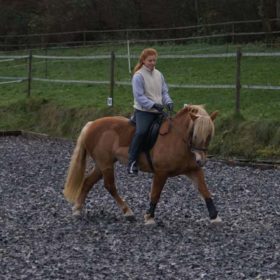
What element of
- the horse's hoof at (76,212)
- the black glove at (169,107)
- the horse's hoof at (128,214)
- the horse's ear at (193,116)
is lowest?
the horse's hoof at (76,212)

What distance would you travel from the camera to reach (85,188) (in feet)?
30.3

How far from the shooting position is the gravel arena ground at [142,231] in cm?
639

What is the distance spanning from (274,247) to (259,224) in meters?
1.21

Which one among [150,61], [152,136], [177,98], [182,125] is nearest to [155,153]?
[152,136]

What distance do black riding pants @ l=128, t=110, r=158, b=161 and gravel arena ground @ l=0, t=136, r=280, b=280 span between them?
856mm

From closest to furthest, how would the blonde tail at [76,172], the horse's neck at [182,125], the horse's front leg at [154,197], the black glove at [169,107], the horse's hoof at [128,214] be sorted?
1. the horse's neck at [182,125]
2. the horse's front leg at [154,197]
3. the black glove at [169,107]
4. the horse's hoof at [128,214]
5. the blonde tail at [76,172]

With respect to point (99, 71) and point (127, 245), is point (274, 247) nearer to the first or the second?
point (127, 245)

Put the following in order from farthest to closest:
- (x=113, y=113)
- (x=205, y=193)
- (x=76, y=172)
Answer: (x=113, y=113)
(x=76, y=172)
(x=205, y=193)

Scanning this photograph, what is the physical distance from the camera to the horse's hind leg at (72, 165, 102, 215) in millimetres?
9117

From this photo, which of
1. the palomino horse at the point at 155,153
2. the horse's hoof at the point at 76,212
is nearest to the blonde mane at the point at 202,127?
the palomino horse at the point at 155,153

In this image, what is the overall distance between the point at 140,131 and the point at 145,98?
40cm

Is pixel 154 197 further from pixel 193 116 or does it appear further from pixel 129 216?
pixel 193 116

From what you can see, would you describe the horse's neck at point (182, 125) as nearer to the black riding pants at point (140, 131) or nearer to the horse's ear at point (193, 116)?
the horse's ear at point (193, 116)

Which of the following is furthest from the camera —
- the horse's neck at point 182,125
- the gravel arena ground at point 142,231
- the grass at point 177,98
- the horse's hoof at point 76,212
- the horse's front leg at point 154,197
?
the grass at point 177,98
